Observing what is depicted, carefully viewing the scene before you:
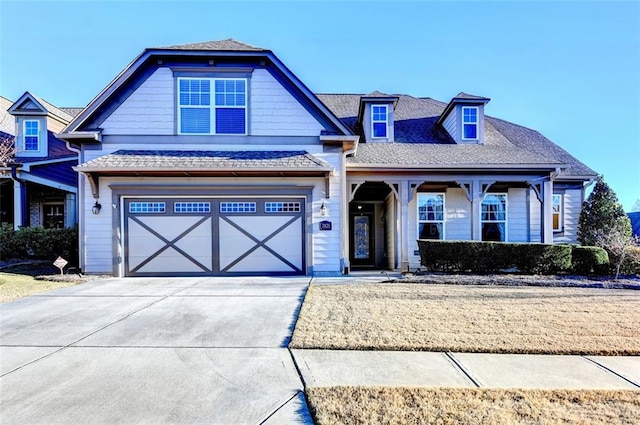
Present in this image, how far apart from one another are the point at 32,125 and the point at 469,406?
18.6m

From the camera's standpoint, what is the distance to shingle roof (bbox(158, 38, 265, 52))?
36.2 feet

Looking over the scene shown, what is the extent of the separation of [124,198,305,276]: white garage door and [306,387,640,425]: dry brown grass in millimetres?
7826

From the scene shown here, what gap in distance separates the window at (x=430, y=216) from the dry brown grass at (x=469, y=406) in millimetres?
10139

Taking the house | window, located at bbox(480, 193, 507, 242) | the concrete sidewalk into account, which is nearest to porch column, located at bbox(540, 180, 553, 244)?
window, located at bbox(480, 193, 507, 242)

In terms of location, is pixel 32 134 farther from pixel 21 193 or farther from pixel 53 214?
pixel 53 214

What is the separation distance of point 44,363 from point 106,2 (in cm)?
1072

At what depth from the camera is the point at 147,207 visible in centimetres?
1103

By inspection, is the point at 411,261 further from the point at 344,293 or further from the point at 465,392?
the point at 465,392

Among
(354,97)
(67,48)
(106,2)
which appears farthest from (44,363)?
(354,97)

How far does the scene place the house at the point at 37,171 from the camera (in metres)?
→ 14.2

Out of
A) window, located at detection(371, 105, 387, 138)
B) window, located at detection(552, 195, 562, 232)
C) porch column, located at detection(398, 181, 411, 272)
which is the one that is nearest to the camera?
porch column, located at detection(398, 181, 411, 272)

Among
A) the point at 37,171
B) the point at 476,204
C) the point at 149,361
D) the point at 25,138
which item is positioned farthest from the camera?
the point at 25,138

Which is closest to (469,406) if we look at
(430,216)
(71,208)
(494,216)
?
(430,216)

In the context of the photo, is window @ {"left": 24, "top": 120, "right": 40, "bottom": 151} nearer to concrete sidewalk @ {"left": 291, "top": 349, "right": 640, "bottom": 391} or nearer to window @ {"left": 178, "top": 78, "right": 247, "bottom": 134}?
window @ {"left": 178, "top": 78, "right": 247, "bottom": 134}
